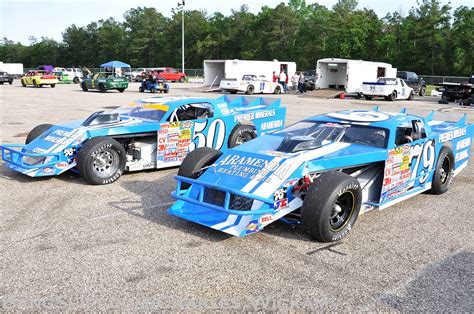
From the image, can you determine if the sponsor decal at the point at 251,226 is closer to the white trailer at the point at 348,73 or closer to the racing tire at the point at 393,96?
the racing tire at the point at 393,96

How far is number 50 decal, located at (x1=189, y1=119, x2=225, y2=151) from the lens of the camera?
8570 mm

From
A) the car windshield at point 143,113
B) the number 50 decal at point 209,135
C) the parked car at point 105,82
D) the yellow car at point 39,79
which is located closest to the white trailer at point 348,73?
the parked car at point 105,82

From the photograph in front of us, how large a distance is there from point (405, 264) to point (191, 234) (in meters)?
2.26

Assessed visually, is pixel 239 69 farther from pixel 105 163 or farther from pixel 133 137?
pixel 105 163

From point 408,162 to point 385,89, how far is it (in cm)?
2210

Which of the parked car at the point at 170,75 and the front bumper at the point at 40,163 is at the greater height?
the parked car at the point at 170,75

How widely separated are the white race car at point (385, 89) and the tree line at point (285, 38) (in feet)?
95.1

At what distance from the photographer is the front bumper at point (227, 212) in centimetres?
472

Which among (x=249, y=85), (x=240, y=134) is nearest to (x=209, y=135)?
(x=240, y=134)

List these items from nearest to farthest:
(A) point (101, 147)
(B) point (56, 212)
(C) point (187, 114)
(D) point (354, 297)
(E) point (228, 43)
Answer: (D) point (354, 297) < (B) point (56, 212) < (A) point (101, 147) < (C) point (187, 114) < (E) point (228, 43)

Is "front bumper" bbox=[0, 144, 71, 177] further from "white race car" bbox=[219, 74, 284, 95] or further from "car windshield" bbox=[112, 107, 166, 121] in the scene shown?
"white race car" bbox=[219, 74, 284, 95]

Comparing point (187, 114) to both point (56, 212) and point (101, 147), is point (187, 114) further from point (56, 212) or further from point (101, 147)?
point (56, 212)

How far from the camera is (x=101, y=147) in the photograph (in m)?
7.27

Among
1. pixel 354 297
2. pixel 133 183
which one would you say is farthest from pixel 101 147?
pixel 354 297
